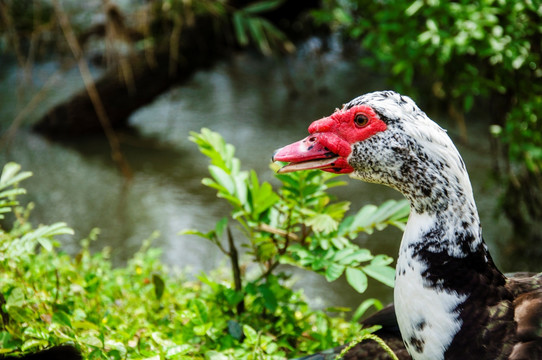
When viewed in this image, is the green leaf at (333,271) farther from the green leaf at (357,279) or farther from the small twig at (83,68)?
the small twig at (83,68)

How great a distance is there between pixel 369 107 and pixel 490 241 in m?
2.54

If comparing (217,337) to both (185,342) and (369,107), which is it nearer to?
(185,342)

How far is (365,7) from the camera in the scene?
11.8ft

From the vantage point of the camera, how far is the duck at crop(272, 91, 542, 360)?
1542 millimetres

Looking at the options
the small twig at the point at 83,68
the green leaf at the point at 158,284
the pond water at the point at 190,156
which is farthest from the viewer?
the pond water at the point at 190,156

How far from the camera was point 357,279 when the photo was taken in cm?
194

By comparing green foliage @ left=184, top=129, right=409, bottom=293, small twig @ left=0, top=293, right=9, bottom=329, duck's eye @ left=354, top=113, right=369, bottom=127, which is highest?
duck's eye @ left=354, top=113, right=369, bottom=127

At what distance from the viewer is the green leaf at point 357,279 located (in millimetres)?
1897

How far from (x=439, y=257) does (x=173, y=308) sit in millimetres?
1405

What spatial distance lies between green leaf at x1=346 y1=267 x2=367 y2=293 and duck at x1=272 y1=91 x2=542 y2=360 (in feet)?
0.92

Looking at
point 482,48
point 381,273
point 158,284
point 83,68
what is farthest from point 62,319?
point 482,48

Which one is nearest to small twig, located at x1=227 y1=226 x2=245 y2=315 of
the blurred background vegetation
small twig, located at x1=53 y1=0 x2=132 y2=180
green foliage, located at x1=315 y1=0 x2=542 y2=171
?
the blurred background vegetation

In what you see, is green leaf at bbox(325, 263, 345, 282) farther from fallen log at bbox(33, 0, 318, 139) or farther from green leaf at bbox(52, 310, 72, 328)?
fallen log at bbox(33, 0, 318, 139)

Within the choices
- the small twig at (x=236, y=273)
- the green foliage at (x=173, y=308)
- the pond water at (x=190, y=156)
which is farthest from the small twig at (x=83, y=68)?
the small twig at (x=236, y=273)
